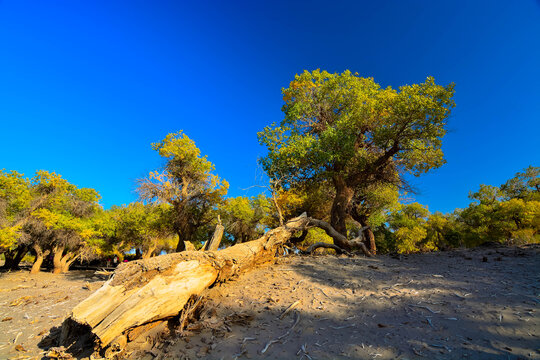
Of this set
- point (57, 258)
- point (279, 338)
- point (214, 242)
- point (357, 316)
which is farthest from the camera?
point (57, 258)

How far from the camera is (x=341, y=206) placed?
1164 centimetres

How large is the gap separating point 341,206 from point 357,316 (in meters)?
8.23

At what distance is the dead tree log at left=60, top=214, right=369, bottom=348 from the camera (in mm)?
3180

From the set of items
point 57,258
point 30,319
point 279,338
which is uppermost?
point 279,338

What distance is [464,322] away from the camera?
323 centimetres

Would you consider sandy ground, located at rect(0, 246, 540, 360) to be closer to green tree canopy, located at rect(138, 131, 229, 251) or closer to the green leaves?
the green leaves

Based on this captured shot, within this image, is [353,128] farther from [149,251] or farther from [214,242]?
[149,251]

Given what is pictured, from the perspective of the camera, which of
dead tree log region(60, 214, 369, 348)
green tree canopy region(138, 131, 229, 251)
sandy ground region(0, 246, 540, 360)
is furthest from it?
green tree canopy region(138, 131, 229, 251)

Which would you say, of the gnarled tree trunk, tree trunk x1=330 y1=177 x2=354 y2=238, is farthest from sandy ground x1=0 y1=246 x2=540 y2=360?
the gnarled tree trunk

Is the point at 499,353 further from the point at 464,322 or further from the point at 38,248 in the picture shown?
the point at 38,248

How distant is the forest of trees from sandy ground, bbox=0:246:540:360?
2.50 meters

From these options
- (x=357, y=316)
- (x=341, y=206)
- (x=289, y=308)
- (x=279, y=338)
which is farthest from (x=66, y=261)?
(x=357, y=316)

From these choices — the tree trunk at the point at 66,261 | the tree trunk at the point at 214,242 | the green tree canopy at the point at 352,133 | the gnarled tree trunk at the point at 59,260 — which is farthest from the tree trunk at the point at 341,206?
the tree trunk at the point at 66,261

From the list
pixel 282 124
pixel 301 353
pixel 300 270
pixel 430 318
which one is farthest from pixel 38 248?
pixel 430 318
